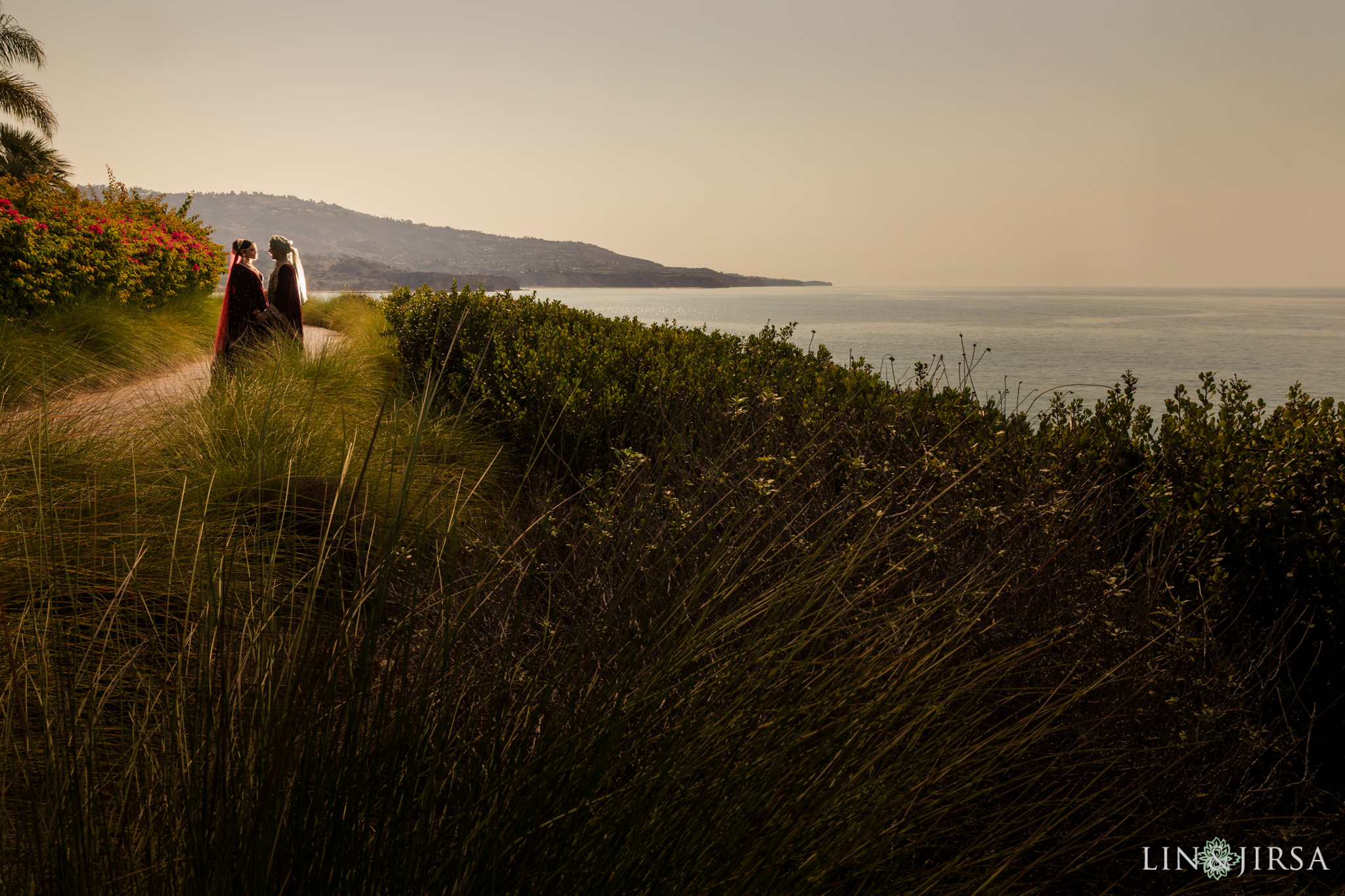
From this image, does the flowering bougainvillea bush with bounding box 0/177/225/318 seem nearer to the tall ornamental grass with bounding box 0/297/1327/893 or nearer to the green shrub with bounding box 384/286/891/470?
the green shrub with bounding box 384/286/891/470

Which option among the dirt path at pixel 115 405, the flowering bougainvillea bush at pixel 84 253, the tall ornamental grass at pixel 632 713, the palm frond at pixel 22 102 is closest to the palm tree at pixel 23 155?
the palm frond at pixel 22 102

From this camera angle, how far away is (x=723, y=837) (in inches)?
56.6

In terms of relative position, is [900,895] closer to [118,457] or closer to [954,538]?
[954,538]

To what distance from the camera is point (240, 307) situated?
27.5 feet

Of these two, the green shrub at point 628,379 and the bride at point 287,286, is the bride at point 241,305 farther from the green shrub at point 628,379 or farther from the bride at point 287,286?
the green shrub at point 628,379

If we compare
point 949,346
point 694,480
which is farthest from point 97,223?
point 949,346

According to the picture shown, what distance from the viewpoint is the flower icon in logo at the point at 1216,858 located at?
201 centimetres

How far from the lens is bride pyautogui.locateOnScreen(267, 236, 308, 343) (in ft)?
29.0

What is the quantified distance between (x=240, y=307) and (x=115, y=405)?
2942 millimetres

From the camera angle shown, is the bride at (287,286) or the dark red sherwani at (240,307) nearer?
the dark red sherwani at (240,307)

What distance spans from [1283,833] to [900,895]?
1.47m

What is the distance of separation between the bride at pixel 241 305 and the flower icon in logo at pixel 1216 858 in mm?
9158

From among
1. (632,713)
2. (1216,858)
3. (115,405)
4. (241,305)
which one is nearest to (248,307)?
(241,305)

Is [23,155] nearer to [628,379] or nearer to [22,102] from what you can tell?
[22,102]
